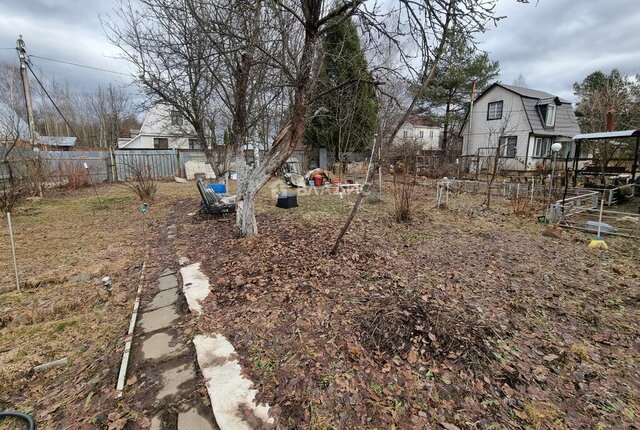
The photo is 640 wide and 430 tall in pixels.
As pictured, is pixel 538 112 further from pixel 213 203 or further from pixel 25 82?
pixel 25 82

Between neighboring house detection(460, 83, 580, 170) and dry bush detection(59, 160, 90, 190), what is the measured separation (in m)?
22.4

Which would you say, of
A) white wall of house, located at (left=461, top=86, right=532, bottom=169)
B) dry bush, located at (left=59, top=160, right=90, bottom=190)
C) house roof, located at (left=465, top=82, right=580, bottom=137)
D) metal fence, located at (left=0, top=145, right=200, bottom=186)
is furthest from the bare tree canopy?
house roof, located at (left=465, top=82, right=580, bottom=137)

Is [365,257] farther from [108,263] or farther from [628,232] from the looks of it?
[628,232]

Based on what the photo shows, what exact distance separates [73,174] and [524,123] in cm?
2650

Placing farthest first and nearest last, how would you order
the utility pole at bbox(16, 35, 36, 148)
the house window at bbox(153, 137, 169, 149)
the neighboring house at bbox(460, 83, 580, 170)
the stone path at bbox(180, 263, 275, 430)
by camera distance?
the house window at bbox(153, 137, 169, 149), the neighboring house at bbox(460, 83, 580, 170), the utility pole at bbox(16, 35, 36, 148), the stone path at bbox(180, 263, 275, 430)

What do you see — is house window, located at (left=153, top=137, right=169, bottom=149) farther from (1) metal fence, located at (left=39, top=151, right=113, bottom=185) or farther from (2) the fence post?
(1) metal fence, located at (left=39, top=151, right=113, bottom=185)

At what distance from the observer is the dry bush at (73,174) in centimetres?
1278

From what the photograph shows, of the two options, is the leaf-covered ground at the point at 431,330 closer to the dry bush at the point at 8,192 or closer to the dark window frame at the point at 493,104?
the dry bush at the point at 8,192

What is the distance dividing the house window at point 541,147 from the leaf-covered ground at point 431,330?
1868 centimetres

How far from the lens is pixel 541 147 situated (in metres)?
21.1

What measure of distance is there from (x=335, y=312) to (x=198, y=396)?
1504 millimetres

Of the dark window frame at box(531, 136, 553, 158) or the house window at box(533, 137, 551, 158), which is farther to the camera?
the house window at box(533, 137, 551, 158)

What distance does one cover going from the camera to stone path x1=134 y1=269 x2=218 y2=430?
2.02 meters

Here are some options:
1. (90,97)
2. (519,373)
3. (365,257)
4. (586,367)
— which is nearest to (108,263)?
(365,257)
